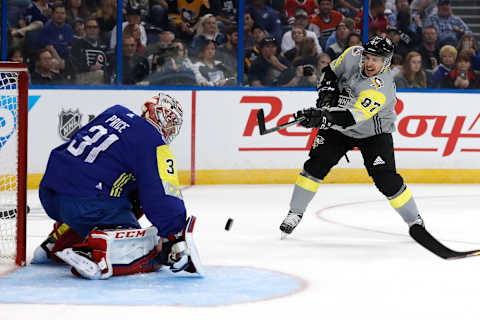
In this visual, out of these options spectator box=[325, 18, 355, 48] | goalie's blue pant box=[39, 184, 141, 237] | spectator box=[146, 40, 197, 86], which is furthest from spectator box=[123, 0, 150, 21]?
goalie's blue pant box=[39, 184, 141, 237]

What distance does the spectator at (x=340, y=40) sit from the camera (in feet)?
24.5

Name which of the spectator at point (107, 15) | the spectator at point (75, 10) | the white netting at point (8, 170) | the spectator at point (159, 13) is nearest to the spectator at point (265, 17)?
the spectator at point (159, 13)

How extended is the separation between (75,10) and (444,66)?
3234 millimetres

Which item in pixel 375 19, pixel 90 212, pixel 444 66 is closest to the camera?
pixel 90 212

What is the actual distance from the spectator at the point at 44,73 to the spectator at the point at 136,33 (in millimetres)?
666

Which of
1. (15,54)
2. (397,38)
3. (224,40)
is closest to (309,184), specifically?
(224,40)

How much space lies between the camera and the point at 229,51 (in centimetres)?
731

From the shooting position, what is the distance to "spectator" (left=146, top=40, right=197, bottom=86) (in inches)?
282

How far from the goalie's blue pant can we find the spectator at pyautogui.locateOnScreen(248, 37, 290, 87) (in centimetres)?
396

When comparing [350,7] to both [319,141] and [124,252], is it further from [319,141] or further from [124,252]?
[124,252]

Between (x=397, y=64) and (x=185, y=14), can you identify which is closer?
(x=185, y=14)

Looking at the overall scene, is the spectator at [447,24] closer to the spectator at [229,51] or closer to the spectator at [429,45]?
the spectator at [429,45]

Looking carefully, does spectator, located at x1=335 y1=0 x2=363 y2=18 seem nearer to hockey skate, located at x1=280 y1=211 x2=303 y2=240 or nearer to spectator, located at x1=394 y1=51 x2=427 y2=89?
spectator, located at x1=394 y1=51 x2=427 y2=89

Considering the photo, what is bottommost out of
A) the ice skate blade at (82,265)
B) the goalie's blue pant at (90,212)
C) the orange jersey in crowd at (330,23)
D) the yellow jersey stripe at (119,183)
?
the ice skate blade at (82,265)
